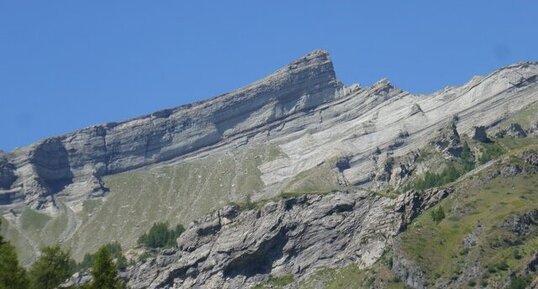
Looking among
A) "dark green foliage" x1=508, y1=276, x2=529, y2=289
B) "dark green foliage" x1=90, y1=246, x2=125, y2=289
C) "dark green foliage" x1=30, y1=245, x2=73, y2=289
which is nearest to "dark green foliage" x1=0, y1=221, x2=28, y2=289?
"dark green foliage" x1=90, y1=246, x2=125, y2=289

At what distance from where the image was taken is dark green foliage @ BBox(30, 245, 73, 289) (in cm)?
11859

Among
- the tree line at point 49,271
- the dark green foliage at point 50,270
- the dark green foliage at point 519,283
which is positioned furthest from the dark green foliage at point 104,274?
the dark green foliage at point 519,283

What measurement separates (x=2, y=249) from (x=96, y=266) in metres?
8.87

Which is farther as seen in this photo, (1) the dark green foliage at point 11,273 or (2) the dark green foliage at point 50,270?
(2) the dark green foliage at point 50,270

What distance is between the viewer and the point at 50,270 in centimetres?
12219

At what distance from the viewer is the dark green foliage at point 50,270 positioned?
119 m

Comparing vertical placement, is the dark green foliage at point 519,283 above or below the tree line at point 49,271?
below

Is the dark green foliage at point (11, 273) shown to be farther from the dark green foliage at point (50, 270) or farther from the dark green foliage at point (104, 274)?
the dark green foliage at point (50, 270)

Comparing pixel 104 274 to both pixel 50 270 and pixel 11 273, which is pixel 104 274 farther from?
pixel 50 270

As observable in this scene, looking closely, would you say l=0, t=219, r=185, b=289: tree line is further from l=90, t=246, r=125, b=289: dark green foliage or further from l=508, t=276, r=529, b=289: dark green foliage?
l=508, t=276, r=529, b=289: dark green foliage

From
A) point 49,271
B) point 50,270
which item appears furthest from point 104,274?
point 50,270

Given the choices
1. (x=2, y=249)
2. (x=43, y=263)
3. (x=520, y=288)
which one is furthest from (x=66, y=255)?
(x=520, y=288)

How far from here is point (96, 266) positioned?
108m

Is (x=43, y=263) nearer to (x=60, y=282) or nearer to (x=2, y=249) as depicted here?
(x=60, y=282)
